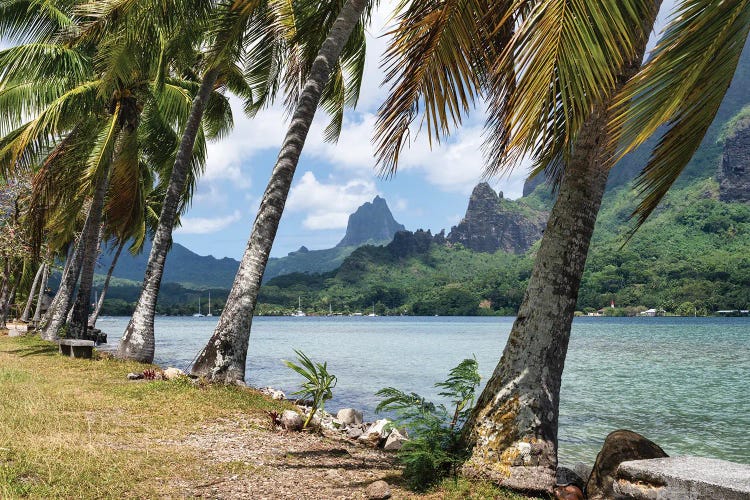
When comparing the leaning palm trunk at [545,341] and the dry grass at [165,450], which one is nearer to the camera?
the dry grass at [165,450]

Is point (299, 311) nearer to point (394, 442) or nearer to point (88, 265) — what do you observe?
point (88, 265)

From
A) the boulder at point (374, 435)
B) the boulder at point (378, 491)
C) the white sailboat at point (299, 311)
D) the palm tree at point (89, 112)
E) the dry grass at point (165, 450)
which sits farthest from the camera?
the white sailboat at point (299, 311)

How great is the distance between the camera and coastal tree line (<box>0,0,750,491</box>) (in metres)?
3.64

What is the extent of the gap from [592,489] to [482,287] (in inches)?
4936

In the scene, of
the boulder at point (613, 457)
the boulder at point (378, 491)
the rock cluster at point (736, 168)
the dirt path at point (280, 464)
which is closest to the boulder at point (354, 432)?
the dirt path at point (280, 464)

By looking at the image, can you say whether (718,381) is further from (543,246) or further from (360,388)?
(543,246)

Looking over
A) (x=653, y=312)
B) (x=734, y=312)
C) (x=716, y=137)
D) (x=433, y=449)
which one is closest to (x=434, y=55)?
(x=433, y=449)

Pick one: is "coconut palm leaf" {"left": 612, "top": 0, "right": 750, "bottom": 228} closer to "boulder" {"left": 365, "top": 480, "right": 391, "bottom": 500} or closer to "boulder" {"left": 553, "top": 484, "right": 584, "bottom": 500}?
"boulder" {"left": 553, "top": 484, "right": 584, "bottom": 500}

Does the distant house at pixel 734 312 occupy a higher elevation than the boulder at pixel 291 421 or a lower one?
lower

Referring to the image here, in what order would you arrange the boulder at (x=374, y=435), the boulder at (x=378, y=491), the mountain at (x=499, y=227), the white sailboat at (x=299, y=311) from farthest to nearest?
the mountain at (x=499, y=227)
the white sailboat at (x=299, y=311)
the boulder at (x=374, y=435)
the boulder at (x=378, y=491)

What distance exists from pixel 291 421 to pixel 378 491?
2777 mm

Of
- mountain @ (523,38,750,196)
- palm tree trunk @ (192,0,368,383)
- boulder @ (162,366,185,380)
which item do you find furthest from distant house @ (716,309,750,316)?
boulder @ (162,366,185,380)

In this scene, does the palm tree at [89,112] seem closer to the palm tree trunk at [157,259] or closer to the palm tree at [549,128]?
the palm tree trunk at [157,259]

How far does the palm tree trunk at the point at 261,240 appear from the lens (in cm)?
943
